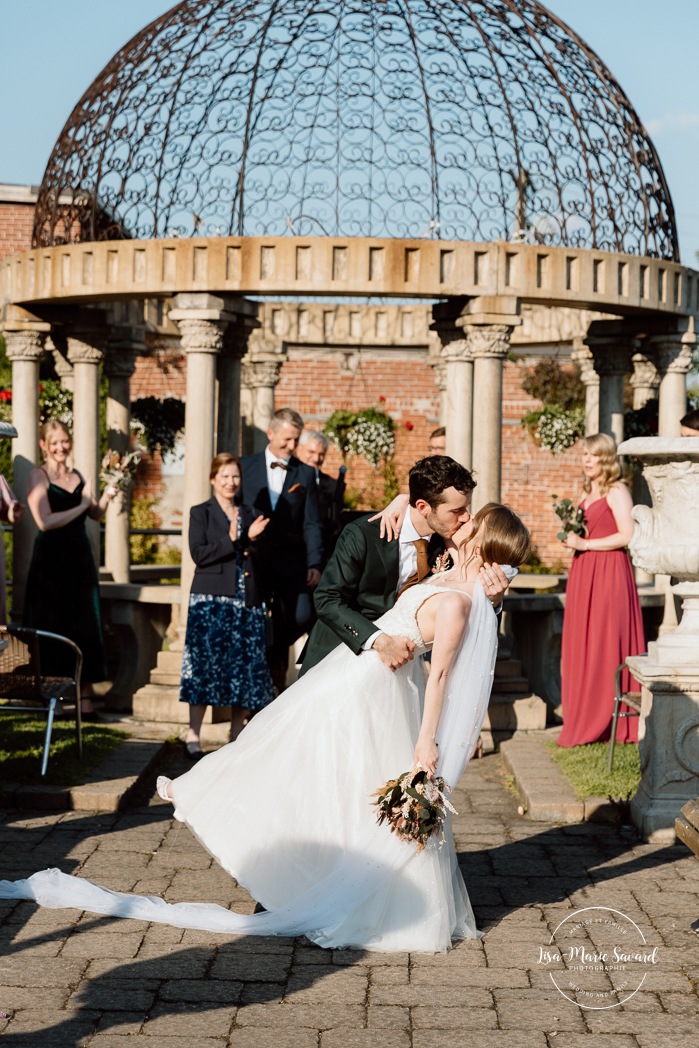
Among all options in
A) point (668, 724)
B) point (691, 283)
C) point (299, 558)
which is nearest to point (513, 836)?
point (668, 724)

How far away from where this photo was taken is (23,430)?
10.4 m

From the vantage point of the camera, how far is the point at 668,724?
22.2ft

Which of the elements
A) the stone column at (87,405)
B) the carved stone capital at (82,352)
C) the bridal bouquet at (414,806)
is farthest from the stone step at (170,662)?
the bridal bouquet at (414,806)

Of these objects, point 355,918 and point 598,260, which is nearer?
point 355,918

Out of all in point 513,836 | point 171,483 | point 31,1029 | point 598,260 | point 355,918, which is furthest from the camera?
point 171,483

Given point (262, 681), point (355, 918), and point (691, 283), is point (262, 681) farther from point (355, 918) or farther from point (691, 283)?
point (691, 283)

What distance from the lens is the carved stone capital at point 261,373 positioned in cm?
1471

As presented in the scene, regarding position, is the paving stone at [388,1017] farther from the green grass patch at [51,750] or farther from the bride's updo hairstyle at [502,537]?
the green grass patch at [51,750]

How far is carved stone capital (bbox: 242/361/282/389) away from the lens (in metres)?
14.7

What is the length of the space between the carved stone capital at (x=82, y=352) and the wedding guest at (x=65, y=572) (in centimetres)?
196

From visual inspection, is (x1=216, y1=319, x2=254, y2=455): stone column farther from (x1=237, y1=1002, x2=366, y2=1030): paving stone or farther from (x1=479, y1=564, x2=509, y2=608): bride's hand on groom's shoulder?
(x1=237, y1=1002, x2=366, y2=1030): paving stone

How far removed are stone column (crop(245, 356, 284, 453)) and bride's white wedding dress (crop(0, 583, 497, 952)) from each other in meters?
9.48

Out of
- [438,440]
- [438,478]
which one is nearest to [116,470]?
[438,440]

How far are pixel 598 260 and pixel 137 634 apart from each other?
13.6 feet
